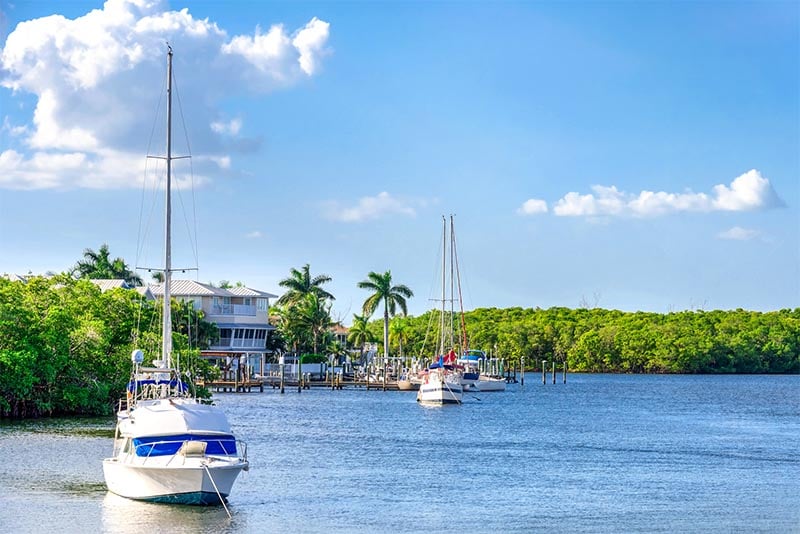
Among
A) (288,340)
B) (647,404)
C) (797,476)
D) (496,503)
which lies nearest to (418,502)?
(496,503)

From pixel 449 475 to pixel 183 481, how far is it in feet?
45.4

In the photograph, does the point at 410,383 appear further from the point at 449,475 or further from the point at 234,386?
the point at 449,475

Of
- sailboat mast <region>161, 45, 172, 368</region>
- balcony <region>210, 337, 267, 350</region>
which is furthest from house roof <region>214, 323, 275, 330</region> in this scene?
sailboat mast <region>161, 45, 172, 368</region>

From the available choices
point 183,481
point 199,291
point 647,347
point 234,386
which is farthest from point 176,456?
point 647,347

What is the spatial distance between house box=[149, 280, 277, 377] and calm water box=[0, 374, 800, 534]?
2954 centimetres

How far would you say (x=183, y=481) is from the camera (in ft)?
101

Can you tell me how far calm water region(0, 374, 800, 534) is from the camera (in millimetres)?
31625

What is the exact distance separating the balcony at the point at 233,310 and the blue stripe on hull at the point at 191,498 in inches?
2952

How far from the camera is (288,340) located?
120 metres

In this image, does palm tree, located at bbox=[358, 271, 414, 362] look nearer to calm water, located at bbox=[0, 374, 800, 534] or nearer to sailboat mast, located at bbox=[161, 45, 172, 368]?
calm water, located at bbox=[0, 374, 800, 534]

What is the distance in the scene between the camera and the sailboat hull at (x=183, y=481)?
30.8m

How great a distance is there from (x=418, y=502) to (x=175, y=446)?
823cm

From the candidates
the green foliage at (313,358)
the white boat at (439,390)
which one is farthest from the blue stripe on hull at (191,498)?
the green foliage at (313,358)

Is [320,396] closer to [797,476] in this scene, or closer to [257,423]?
[257,423]
